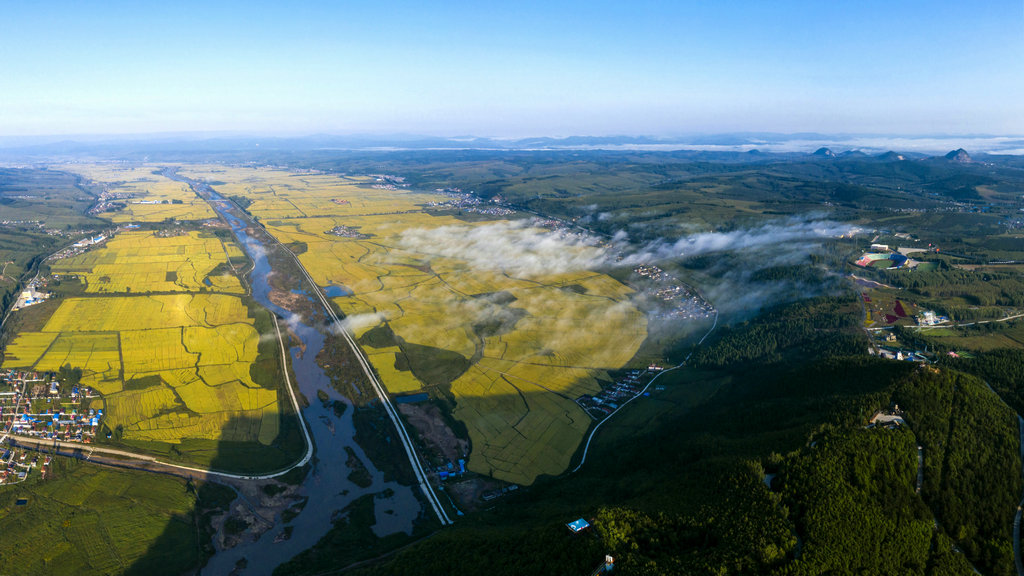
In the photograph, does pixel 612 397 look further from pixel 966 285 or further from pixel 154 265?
pixel 154 265

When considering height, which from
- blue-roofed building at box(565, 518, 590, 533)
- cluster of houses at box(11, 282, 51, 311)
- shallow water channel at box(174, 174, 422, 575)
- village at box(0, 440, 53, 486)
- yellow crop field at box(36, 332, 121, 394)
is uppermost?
cluster of houses at box(11, 282, 51, 311)

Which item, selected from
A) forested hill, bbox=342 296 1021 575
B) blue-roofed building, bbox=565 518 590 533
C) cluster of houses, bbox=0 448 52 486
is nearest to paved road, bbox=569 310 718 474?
forested hill, bbox=342 296 1021 575

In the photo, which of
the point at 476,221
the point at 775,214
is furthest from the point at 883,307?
the point at 476,221

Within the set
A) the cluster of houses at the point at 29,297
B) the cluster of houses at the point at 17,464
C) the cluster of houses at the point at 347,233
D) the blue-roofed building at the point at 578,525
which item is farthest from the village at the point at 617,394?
the cluster of houses at the point at 347,233

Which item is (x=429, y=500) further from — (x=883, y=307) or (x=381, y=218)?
(x=381, y=218)

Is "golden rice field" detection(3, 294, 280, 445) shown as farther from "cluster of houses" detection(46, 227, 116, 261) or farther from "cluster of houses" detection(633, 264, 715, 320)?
"cluster of houses" detection(633, 264, 715, 320)

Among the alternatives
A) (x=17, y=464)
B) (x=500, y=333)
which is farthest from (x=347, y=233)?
(x=17, y=464)
